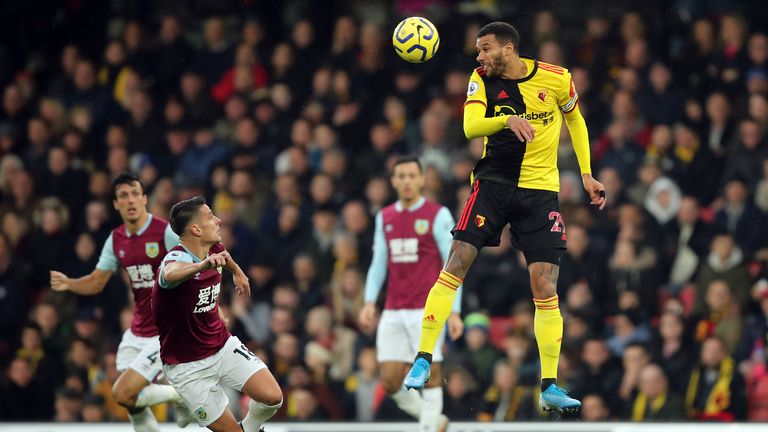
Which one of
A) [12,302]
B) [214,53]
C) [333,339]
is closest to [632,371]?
[333,339]

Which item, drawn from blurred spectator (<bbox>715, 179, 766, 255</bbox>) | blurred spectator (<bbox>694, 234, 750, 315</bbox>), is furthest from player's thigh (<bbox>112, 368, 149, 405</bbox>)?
blurred spectator (<bbox>715, 179, 766, 255</bbox>)

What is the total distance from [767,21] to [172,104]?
21.2 ft

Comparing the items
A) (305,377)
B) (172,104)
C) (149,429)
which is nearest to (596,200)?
(149,429)

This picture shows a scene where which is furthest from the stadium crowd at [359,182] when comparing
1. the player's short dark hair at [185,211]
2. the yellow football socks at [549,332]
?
the player's short dark hair at [185,211]

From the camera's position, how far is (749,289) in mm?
12477

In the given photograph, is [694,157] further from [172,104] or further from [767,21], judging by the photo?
[172,104]

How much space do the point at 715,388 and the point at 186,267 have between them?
560 centimetres

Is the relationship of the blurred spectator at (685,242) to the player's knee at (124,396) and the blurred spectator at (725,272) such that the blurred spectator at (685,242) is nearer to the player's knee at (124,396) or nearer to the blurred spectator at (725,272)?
the blurred spectator at (725,272)

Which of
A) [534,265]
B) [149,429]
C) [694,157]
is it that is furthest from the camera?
[694,157]

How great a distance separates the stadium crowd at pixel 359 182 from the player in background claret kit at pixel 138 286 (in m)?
2.55

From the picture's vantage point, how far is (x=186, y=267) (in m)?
8.30

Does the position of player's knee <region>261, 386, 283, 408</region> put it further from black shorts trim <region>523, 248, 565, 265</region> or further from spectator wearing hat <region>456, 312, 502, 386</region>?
spectator wearing hat <region>456, 312, 502, 386</region>

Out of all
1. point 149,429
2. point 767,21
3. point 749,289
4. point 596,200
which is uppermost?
point 767,21

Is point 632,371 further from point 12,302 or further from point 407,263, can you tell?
point 12,302
